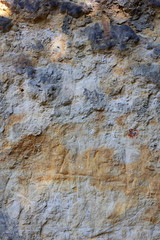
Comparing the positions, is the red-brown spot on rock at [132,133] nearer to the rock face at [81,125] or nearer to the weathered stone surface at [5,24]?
the rock face at [81,125]

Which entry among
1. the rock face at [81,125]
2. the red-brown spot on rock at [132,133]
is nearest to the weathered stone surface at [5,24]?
the rock face at [81,125]

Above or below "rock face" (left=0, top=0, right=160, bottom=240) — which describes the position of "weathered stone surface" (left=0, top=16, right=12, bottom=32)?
above

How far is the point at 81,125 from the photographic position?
193 cm

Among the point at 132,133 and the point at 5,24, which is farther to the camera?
the point at 5,24

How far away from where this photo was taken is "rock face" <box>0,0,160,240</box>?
73.4 inches

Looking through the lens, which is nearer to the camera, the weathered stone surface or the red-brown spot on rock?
the red-brown spot on rock

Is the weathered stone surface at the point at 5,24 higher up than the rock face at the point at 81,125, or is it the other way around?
the weathered stone surface at the point at 5,24

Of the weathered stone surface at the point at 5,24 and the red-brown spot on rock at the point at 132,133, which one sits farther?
the weathered stone surface at the point at 5,24

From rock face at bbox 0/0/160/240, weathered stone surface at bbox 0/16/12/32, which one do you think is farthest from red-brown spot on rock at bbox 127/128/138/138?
weathered stone surface at bbox 0/16/12/32

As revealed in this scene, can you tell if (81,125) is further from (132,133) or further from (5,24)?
(5,24)

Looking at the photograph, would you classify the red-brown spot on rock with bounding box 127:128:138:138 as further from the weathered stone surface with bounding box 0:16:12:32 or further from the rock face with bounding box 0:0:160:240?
the weathered stone surface with bounding box 0:16:12:32

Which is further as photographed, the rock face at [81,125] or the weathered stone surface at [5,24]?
the weathered stone surface at [5,24]

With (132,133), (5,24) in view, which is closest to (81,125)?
(132,133)

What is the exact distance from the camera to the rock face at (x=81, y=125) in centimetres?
186
